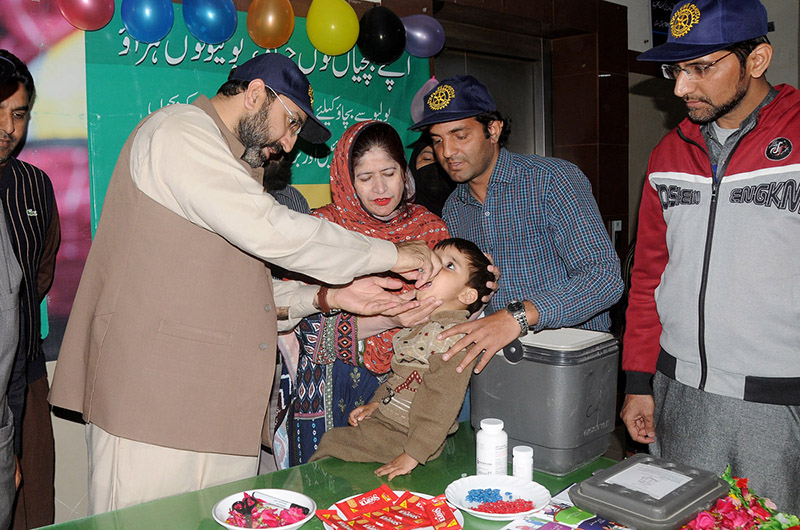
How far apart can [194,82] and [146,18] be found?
15.9 inches

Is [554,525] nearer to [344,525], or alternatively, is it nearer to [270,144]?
[344,525]

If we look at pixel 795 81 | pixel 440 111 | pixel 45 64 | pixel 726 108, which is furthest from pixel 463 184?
pixel 795 81

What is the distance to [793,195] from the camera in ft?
5.99

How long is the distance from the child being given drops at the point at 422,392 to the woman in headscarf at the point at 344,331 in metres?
0.20

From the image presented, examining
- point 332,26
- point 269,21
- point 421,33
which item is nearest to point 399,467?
point 269,21

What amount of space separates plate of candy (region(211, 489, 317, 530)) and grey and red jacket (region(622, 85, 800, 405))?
1.19 meters

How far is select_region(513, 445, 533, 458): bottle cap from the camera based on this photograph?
172 cm

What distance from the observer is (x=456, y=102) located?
8.26 feet

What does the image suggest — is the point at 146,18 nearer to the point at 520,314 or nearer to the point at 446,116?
the point at 446,116

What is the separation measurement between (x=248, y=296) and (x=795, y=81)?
246 inches

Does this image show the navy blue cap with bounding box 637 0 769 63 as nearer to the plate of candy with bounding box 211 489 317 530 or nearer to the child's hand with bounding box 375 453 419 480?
the child's hand with bounding box 375 453 419 480

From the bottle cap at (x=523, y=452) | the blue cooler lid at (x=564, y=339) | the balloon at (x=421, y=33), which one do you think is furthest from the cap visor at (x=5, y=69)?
the balloon at (x=421, y=33)

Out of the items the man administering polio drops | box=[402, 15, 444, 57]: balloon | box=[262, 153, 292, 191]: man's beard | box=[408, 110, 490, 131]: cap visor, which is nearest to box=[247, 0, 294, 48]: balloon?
box=[262, 153, 292, 191]: man's beard

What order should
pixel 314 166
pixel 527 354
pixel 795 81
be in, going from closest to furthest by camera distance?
pixel 527 354, pixel 314 166, pixel 795 81
